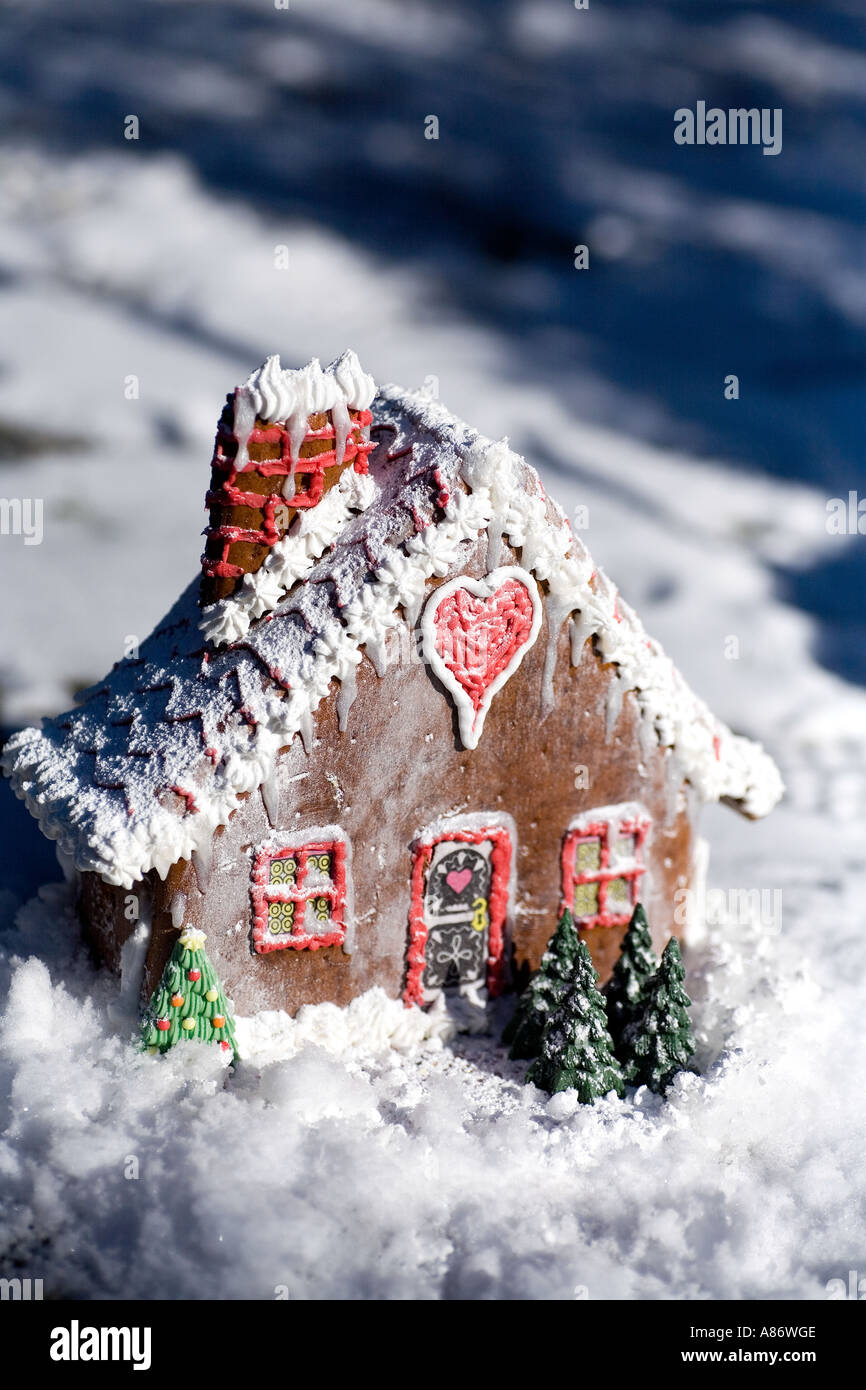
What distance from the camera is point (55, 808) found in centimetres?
640

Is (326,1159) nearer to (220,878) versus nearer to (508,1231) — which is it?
(508,1231)

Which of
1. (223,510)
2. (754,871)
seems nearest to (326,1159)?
(223,510)

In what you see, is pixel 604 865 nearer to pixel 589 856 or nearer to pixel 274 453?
pixel 589 856

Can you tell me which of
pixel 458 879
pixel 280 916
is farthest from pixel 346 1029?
pixel 458 879

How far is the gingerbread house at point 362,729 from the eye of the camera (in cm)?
612

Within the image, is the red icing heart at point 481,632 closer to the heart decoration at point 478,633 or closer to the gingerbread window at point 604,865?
the heart decoration at point 478,633

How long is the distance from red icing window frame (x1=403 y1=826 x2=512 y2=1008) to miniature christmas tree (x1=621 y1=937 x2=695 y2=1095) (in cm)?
76

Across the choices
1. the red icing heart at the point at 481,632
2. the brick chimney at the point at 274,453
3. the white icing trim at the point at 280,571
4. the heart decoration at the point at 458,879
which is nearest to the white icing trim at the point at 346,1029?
the heart decoration at the point at 458,879

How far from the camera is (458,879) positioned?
684 centimetres

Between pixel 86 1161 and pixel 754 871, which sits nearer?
pixel 86 1161

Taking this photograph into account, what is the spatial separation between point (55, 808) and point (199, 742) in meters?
0.72

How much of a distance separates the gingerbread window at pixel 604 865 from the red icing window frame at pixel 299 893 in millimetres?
1091

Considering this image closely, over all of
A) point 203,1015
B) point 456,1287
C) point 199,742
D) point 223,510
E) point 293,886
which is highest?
point 223,510

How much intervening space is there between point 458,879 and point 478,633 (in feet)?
3.92
